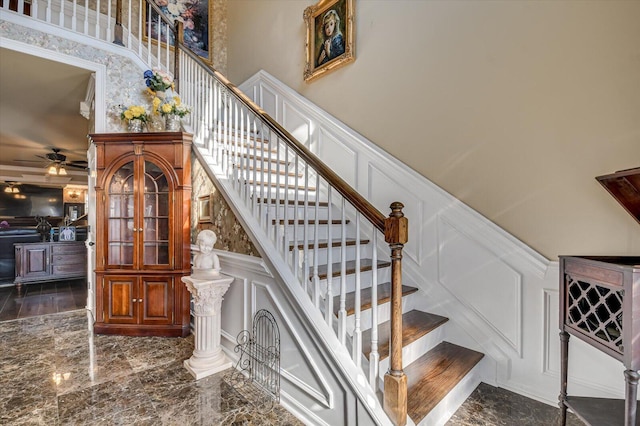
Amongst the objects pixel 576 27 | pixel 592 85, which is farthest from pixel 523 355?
pixel 576 27

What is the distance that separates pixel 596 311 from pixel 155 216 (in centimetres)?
349

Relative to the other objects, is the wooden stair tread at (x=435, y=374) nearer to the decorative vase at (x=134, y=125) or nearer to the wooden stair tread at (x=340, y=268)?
the wooden stair tread at (x=340, y=268)

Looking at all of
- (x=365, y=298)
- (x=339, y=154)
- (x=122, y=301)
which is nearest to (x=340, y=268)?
(x=365, y=298)

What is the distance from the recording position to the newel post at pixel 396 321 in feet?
4.45

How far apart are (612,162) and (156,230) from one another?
3.71 meters

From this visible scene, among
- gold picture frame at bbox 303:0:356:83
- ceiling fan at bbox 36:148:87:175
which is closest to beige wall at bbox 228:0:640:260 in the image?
gold picture frame at bbox 303:0:356:83

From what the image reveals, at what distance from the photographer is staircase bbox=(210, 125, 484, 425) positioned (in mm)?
1548

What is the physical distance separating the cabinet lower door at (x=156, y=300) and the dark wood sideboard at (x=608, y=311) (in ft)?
10.4

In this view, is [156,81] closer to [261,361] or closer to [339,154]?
[339,154]

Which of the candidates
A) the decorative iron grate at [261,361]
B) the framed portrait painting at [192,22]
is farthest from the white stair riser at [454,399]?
the framed portrait painting at [192,22]

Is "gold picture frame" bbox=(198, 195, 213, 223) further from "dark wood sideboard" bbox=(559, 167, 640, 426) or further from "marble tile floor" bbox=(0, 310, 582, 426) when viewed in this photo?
"dark wood sideboard" bbox=(559, 167, 640, 426)

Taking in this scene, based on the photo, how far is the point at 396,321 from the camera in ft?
4.52

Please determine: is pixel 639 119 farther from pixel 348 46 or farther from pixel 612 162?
pixel 348 46

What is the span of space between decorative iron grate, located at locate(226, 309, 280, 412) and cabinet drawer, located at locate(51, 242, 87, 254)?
17.0ft
